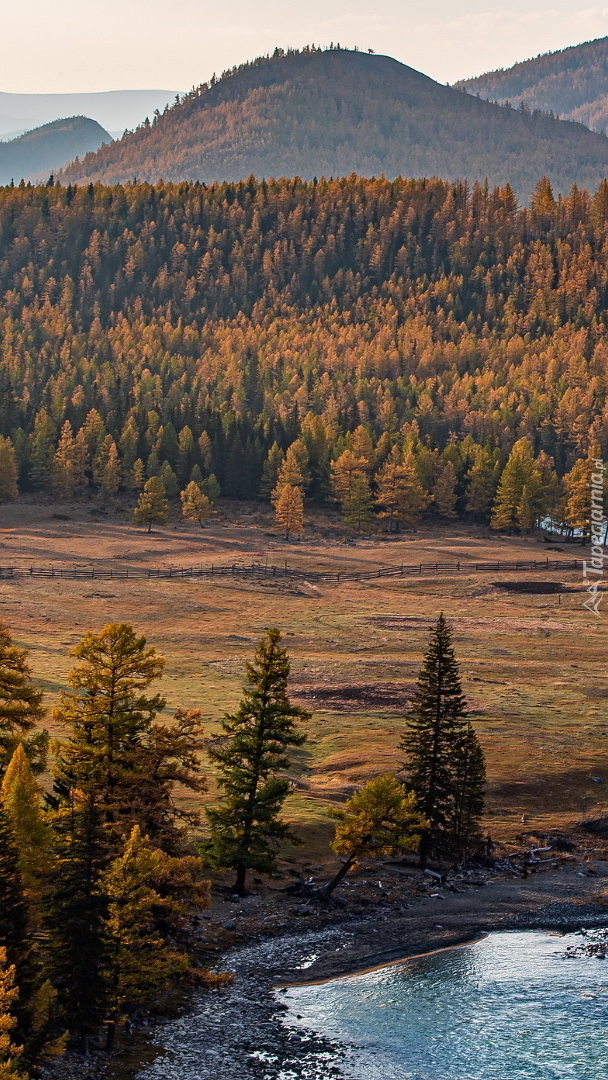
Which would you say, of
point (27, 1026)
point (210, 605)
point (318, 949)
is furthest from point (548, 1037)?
point (210, 605)

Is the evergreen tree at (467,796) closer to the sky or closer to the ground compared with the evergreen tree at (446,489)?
closer to the ground

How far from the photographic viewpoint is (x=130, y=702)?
4562cm

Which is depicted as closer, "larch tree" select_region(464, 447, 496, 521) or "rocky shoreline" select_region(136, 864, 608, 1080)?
"rocky shoreline" select_region(136, 864, 608, 1080)

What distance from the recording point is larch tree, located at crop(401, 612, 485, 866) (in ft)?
183

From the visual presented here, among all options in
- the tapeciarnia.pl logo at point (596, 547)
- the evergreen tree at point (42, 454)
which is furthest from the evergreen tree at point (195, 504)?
the tapeciarnia.pl logo at point (596, 547)

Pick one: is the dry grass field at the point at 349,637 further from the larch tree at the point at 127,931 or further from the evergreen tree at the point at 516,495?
the larch tree at the point at 127,931

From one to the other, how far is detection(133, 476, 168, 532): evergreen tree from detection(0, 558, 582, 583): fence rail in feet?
85.4

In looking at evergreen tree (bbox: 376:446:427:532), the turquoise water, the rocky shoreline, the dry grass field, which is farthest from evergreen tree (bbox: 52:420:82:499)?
the turquoise water

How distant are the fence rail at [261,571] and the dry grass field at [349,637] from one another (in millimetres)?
2428

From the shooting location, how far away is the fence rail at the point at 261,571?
127375 mm

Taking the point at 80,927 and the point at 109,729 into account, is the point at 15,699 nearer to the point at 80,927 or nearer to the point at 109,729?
the point at 109,729

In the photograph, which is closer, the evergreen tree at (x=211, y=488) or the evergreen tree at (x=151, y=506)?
the evergreen tree at (x=151, y=506)

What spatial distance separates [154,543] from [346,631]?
161 feet

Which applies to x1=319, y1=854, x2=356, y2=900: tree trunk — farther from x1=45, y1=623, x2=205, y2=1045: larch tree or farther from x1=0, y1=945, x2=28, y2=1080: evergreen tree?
x1=0, y1=945, x2=28, y2=1080: evergreen tree
